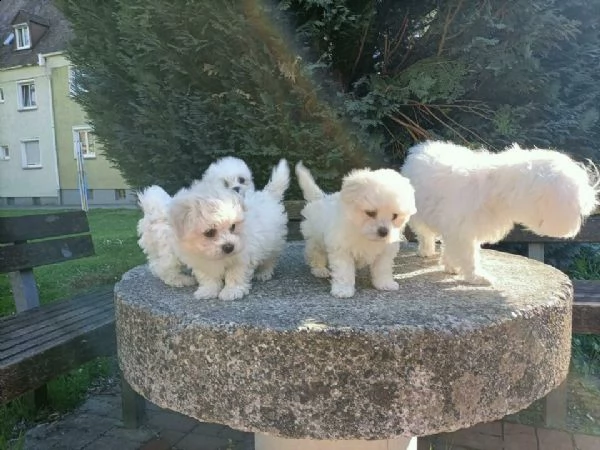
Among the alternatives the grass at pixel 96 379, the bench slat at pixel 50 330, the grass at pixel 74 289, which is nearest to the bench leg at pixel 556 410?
the grass at pixel 96 379

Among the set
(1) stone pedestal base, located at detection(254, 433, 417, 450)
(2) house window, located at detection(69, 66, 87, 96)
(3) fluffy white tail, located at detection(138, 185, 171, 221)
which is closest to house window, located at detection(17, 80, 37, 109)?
(2) house window, located at detection(69, 66, 87, 96)

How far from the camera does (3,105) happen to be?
28578 mm

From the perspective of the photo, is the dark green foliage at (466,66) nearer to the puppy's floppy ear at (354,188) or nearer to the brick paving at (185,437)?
the puppy's floppy ear at (354,188)

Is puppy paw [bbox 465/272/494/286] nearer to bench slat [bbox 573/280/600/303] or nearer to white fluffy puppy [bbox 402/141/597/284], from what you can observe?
white fluffy puppy [bbox 402/141/597/284]

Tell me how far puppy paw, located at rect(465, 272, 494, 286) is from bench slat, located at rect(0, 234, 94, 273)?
10.7ft

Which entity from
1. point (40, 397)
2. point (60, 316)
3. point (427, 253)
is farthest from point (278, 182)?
point (40, 397)

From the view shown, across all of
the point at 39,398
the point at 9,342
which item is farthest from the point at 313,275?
the point at 39,398

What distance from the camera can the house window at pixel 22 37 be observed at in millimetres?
27041

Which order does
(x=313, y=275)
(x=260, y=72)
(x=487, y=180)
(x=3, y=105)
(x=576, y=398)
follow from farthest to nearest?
(x=3, y=105), (x=576, y=398), (x=260, y=72), (x=313, y=275), (x=487, y=180)

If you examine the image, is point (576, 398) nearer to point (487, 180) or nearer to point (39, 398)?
point (487, 180)

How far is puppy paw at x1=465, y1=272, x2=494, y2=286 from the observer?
258 centimetres

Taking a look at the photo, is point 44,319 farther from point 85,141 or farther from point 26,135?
point 26,135

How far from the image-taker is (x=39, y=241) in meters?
4.14

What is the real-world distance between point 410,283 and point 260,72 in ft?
6.75
